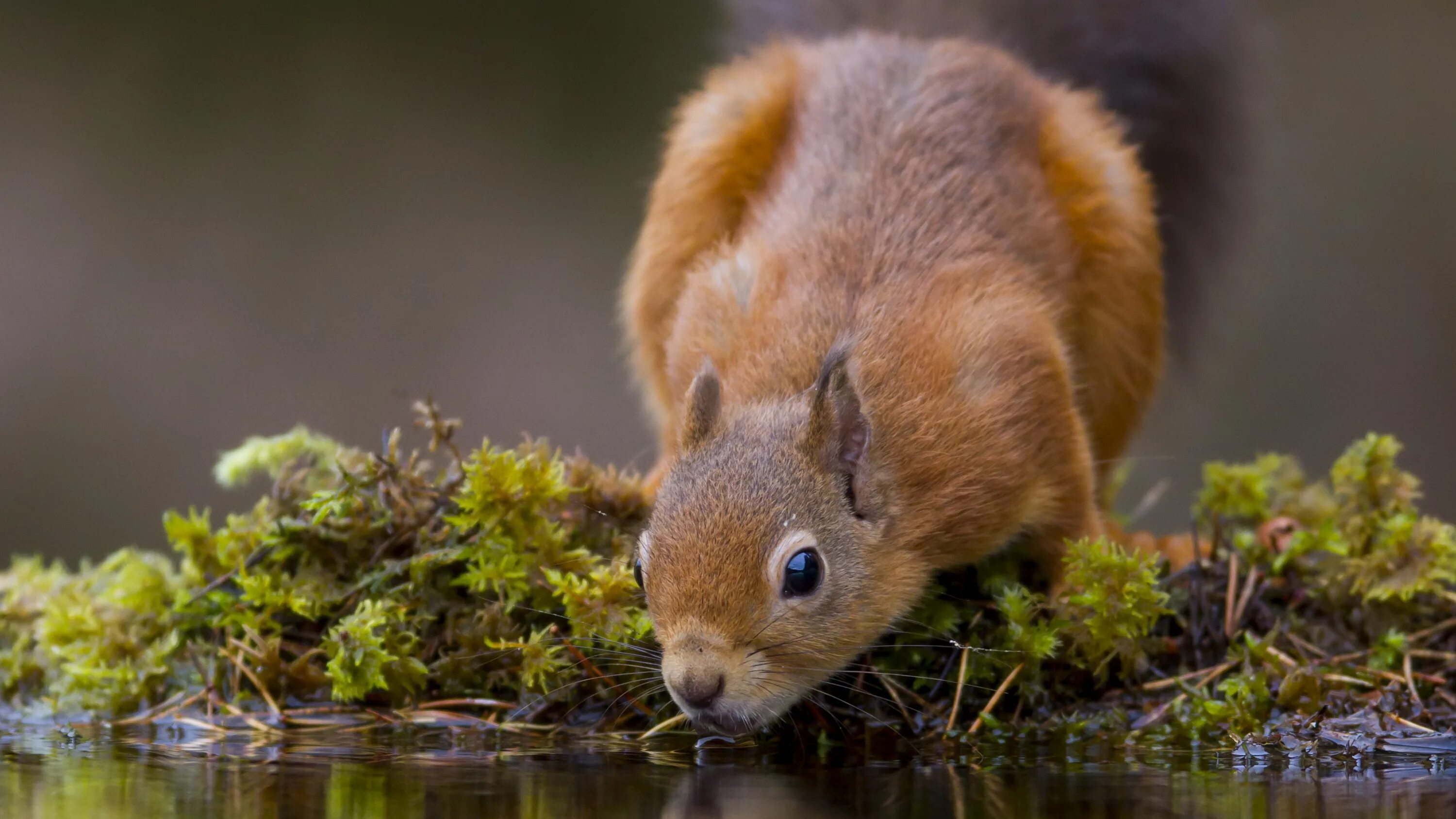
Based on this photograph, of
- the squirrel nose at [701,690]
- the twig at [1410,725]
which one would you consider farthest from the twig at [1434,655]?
the squirrel nose at [701,690]

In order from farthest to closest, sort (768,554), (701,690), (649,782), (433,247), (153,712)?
(433,247) → (153,712) → (768,554) → (701,690) → (649,782)

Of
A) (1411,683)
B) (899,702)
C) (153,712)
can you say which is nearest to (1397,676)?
(1411,683)

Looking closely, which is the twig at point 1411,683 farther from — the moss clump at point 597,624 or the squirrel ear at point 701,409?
the squirrel ear at point 701,409

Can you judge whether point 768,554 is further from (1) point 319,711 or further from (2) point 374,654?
(1) point 319,711

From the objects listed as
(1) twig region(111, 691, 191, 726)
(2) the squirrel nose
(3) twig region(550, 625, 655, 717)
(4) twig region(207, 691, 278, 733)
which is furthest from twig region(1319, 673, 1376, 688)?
(1) twig region(111, 691, 191, 726)

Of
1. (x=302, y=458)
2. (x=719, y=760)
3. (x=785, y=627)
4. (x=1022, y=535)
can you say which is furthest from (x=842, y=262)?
(x=302, y=458)
